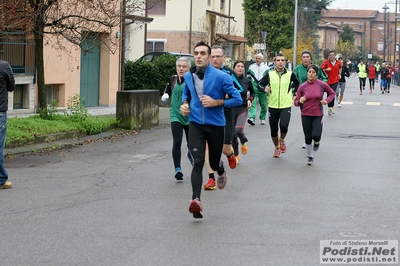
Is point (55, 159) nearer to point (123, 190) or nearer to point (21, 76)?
point (123, 190)

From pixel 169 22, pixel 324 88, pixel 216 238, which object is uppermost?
pixel 169 22

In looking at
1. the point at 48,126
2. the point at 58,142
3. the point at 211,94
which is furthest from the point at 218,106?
the point at 48,126

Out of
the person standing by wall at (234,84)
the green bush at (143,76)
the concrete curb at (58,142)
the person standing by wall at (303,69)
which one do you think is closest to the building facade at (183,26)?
the green bush at (143,76)

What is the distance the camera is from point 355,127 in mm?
19766

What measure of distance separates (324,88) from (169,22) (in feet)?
121

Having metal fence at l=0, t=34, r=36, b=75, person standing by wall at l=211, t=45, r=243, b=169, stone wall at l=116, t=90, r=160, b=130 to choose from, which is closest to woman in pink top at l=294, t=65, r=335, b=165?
person standing by wall at l=211, t=45, r=243, b=169

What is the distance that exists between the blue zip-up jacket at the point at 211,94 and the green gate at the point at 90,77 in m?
16.9

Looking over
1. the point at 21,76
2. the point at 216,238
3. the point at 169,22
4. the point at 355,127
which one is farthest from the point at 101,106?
the point at 169,22

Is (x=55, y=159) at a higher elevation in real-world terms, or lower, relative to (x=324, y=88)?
lower

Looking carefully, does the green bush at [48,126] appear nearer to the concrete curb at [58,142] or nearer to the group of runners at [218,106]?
the concrete curb at [58,142]

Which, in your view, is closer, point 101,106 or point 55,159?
point 55,159

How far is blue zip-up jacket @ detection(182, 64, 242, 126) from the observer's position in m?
8.27

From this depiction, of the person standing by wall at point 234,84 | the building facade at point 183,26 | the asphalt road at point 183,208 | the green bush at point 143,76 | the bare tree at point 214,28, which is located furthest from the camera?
the building facade at point 183,26

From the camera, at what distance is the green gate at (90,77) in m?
25.0
